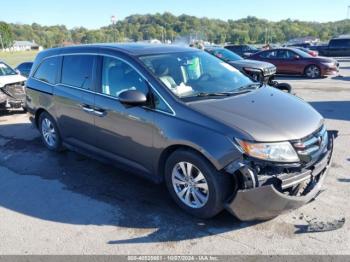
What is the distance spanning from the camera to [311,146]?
3461mm

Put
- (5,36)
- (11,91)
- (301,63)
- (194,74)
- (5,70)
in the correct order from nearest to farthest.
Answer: (194,74), (11,91), (5,70), (301,63), (5,36)

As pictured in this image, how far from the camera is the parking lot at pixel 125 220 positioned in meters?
3.28

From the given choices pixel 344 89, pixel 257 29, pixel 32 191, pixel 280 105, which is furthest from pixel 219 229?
pixel 257 29

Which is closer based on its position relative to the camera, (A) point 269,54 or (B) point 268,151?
(B) point 268,151

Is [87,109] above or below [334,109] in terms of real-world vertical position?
above

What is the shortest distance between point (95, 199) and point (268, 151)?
2.22 metres

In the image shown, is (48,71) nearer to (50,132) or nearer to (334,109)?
(50,132)

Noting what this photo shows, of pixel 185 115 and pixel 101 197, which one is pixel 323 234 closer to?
pixel 185 115

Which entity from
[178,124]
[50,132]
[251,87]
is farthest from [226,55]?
[178,124]

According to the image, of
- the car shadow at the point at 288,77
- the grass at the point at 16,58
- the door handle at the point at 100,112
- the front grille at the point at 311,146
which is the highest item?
the door handle at the point at 100,112

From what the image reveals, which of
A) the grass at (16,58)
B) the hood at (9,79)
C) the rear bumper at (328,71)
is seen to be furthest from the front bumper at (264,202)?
the grass at (16,58)

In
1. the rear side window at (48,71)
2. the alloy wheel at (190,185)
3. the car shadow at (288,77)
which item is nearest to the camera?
the alloy wheel at (190,185)

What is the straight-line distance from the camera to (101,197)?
14.1 feet

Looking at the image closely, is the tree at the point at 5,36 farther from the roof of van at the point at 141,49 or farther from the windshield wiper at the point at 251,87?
the windshield wiper at the point at 251,87
